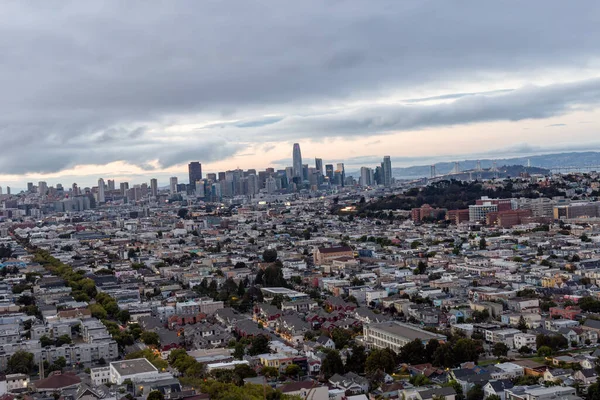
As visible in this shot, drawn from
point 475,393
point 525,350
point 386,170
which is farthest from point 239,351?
point 386,170

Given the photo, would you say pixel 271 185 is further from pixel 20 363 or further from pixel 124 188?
pixel 20 363

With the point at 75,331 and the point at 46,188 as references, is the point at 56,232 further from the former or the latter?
the point at 46,188

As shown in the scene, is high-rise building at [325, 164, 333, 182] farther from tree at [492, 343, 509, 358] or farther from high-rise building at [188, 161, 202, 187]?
tree at [492, 343, 509, 358]

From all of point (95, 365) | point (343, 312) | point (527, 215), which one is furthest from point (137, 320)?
point (527, 215)

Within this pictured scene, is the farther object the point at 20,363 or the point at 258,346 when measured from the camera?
the point at 258,346

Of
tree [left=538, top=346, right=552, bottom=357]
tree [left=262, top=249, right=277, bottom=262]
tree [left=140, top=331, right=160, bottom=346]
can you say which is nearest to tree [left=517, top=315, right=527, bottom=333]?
tree [left=538, top=346, right=552, bottom=357]

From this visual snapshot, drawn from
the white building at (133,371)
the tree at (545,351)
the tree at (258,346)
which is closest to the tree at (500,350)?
the tree at (545,351)
